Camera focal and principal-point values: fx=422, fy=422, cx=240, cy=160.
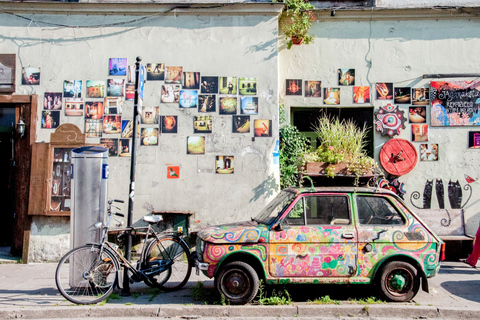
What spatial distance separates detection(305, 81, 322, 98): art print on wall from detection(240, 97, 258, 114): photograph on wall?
1.45 m

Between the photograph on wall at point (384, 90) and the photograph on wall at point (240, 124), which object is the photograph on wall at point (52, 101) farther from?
the photograph on wall at point (384, 90)

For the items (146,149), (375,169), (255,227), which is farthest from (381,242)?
(146,149)

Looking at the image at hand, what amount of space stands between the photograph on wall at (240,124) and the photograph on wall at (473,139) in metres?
5.04

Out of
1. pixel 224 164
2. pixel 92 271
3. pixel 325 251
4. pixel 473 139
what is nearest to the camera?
pixel 325 251

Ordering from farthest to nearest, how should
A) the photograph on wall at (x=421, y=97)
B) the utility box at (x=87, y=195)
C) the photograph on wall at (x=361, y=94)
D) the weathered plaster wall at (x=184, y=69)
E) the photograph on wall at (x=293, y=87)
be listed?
the photograph on wall at (x=293, y=87) → the photograph on wall at (x=361, y=94) → the photograph on wall at (x=421, y=97) → the weathered plaster wall at (x=184, y=69) → the utility box at (x=87, y=195)

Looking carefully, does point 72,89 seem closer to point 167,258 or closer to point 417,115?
point 167,258

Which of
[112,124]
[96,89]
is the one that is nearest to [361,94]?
[112,124]

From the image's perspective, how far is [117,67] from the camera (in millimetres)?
9227

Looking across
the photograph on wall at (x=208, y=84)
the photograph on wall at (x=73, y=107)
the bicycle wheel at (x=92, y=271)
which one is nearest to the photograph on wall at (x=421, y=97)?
the photograph on wall at (x=208, y=84)

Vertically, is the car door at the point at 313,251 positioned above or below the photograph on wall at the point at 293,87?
below

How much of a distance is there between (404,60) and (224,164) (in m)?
4.81

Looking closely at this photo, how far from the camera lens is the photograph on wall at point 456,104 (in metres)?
9.55

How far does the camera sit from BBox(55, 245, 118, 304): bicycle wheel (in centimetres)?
611

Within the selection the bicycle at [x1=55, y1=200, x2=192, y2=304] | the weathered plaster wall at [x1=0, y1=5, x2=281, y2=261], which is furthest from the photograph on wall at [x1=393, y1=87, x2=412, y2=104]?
the bicycle at [x1=55, y1=200, x2=192, y2=304]
